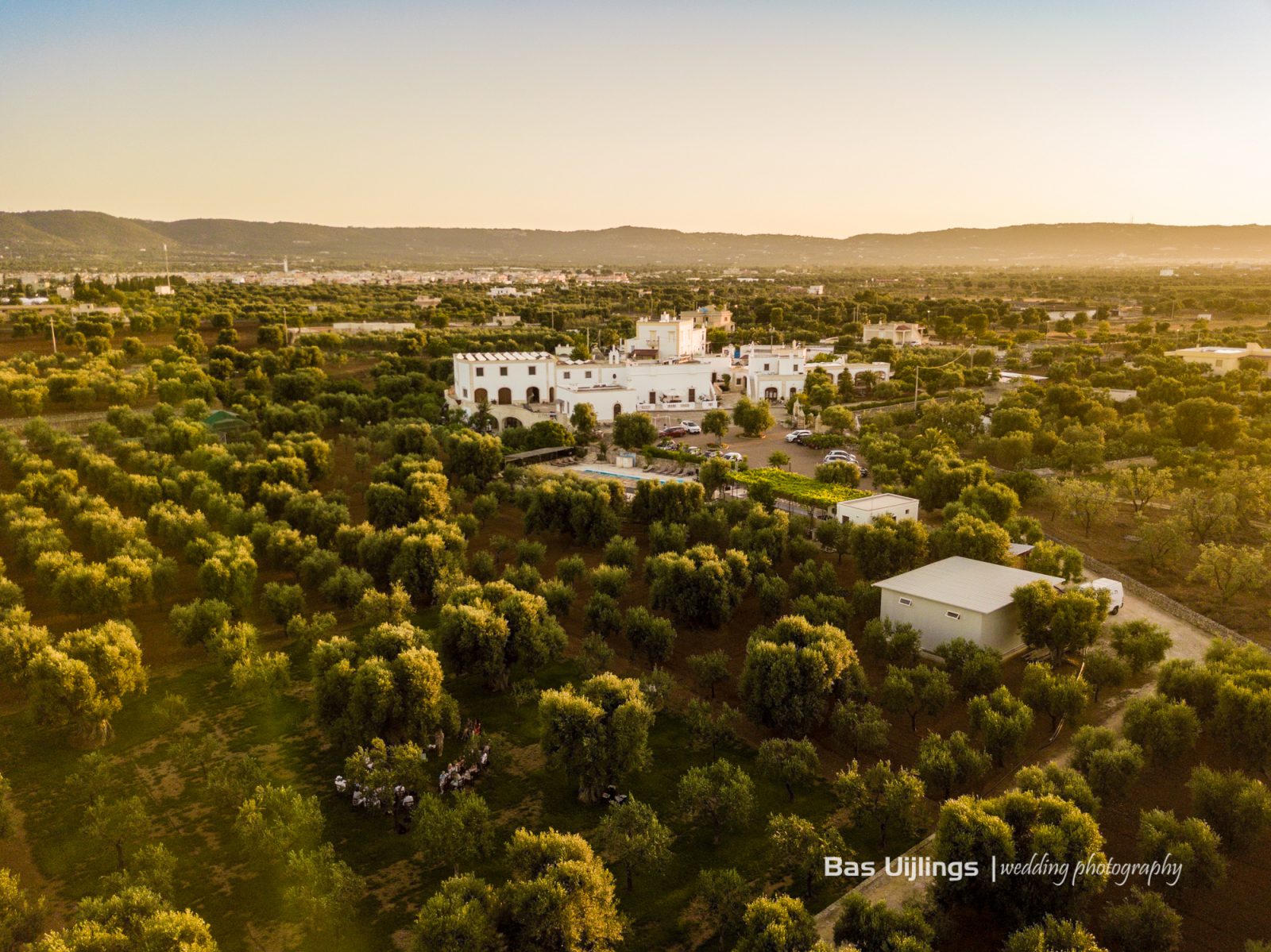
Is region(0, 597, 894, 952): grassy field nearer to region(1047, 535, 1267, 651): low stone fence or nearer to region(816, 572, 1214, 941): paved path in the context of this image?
region(816, 572, 1214, 941): paved path

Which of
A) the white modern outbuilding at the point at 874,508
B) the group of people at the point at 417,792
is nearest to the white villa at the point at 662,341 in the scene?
the white modern outbuilding at the point at 874,508

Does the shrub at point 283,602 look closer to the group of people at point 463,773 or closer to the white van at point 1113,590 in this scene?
the group of people at point 463,773

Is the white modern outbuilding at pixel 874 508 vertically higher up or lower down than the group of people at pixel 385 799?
higher up

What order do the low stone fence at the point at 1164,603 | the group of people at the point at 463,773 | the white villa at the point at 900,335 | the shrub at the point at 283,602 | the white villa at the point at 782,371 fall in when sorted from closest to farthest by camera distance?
the group of people at the point at 463,773 → the low stone fence at the point at 1164,603 → the shrub at the point at 283,602 → the white villa at the point at 782,371 → the white villa at the point at 900,335

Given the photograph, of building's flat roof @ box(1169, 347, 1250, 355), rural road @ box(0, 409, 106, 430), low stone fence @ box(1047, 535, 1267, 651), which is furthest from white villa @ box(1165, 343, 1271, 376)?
rural road @ box(0, 409, 106, 430)

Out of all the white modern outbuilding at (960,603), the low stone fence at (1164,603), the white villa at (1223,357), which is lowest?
the low stone fence at (1164,603)

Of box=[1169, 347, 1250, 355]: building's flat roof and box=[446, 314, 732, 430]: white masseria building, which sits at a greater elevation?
box=[1169, 347, 1250, 355]: building's flat roof

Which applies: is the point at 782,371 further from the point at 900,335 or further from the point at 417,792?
the point at 417,792

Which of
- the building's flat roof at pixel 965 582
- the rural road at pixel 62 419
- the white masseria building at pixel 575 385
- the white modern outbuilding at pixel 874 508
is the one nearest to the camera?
the building's flat roof at pixel 965 582
